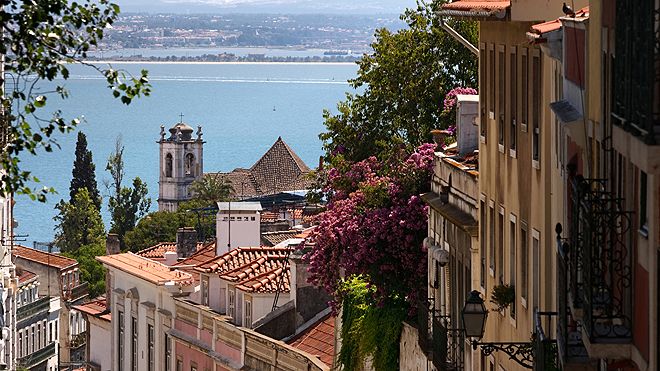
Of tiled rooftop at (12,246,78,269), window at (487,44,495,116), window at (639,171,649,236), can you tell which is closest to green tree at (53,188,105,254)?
tiled rooftop at (12,246,78,269)

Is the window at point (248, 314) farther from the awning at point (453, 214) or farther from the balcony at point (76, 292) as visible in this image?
the balcony at point (76, 292)

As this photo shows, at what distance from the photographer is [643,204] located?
44.6 feet

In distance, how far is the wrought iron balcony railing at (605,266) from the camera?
13.7m

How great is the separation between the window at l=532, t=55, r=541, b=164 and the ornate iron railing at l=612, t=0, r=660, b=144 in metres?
8.29

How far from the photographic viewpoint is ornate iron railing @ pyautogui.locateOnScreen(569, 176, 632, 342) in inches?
539

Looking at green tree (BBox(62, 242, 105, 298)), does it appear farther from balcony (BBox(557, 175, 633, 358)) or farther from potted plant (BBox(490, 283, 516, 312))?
balcony (BBox(557, 175, 633, 358))

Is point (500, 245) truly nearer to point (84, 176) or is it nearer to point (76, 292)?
point (76, 292)

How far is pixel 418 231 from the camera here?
33625 mm

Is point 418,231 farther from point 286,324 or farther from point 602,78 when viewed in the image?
point 602,78

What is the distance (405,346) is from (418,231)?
1.84 meters

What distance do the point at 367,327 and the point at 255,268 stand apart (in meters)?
15.2

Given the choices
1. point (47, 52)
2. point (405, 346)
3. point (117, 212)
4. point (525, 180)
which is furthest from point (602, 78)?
point (117, 212)

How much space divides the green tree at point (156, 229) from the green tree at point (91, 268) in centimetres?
227

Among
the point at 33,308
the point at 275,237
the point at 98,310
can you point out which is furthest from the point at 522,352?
the point at 33,308
